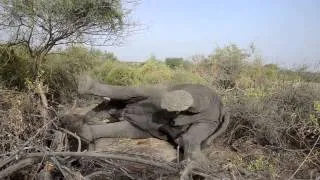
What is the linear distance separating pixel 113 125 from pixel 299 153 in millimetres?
2881

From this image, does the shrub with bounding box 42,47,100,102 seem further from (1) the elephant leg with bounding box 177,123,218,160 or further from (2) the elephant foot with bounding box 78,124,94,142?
(1) the elephant leg with bounding box 177,123,218,160

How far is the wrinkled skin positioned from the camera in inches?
234

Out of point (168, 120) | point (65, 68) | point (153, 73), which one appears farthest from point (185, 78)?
point (168, 120)

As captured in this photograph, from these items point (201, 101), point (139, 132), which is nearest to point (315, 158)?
point (201, 101)

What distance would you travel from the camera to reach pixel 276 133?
7.53 metres

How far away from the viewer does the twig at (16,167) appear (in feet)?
14.9

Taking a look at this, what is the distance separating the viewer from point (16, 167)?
4.54 m

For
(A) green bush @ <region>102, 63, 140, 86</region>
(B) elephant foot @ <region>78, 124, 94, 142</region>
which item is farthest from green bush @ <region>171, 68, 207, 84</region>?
(B) elephant foot @ <region>78, 124, 94, 142</region>

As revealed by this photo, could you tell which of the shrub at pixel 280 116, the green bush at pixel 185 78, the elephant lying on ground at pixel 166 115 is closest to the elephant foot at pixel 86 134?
the elephant lying on ground at pixel 166 115

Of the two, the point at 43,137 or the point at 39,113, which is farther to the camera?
the point at 39,113

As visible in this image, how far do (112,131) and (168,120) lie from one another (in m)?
0.80

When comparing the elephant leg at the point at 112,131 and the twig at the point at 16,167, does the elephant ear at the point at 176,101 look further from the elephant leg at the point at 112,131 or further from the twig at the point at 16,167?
the twig at the point at 16,167

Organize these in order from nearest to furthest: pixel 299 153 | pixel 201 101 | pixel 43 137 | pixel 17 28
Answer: pixel 43 137 → pixel 201 101 → pixel 299 153 → pixel 17 28

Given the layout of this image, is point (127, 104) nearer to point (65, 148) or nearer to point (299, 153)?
point (65, 148)
